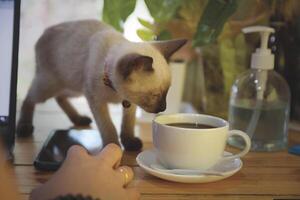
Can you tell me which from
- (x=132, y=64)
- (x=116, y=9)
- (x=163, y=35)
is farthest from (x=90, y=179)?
(x=163, y=35)

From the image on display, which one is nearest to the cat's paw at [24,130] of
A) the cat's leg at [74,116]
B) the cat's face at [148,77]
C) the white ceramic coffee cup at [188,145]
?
the cat's leg at [74,116]

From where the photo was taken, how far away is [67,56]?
0.92 meters

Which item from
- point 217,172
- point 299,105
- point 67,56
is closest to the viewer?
point 217,172

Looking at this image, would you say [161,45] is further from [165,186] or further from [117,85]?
[165,186]

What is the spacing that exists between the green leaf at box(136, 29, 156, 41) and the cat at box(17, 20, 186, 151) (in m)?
0.11

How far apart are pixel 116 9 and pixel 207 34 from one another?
0.66 feet

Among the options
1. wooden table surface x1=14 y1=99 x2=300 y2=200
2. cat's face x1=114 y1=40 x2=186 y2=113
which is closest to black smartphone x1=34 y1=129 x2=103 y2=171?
wooden table surface x1=14 y1=99 x2=300 y2=200

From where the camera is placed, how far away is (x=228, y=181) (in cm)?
67

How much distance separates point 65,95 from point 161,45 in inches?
13.2

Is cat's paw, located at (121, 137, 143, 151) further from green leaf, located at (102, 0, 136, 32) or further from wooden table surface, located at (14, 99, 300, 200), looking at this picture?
green leaf, located at (102, 0, 136, 32)

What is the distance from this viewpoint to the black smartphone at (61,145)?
707mm

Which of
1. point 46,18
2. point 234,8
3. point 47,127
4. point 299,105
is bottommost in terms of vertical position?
point 47,127

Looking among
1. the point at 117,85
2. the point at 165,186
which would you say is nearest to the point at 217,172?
the point at 165,186

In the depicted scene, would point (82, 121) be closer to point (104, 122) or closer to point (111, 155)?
point (104, 122)
